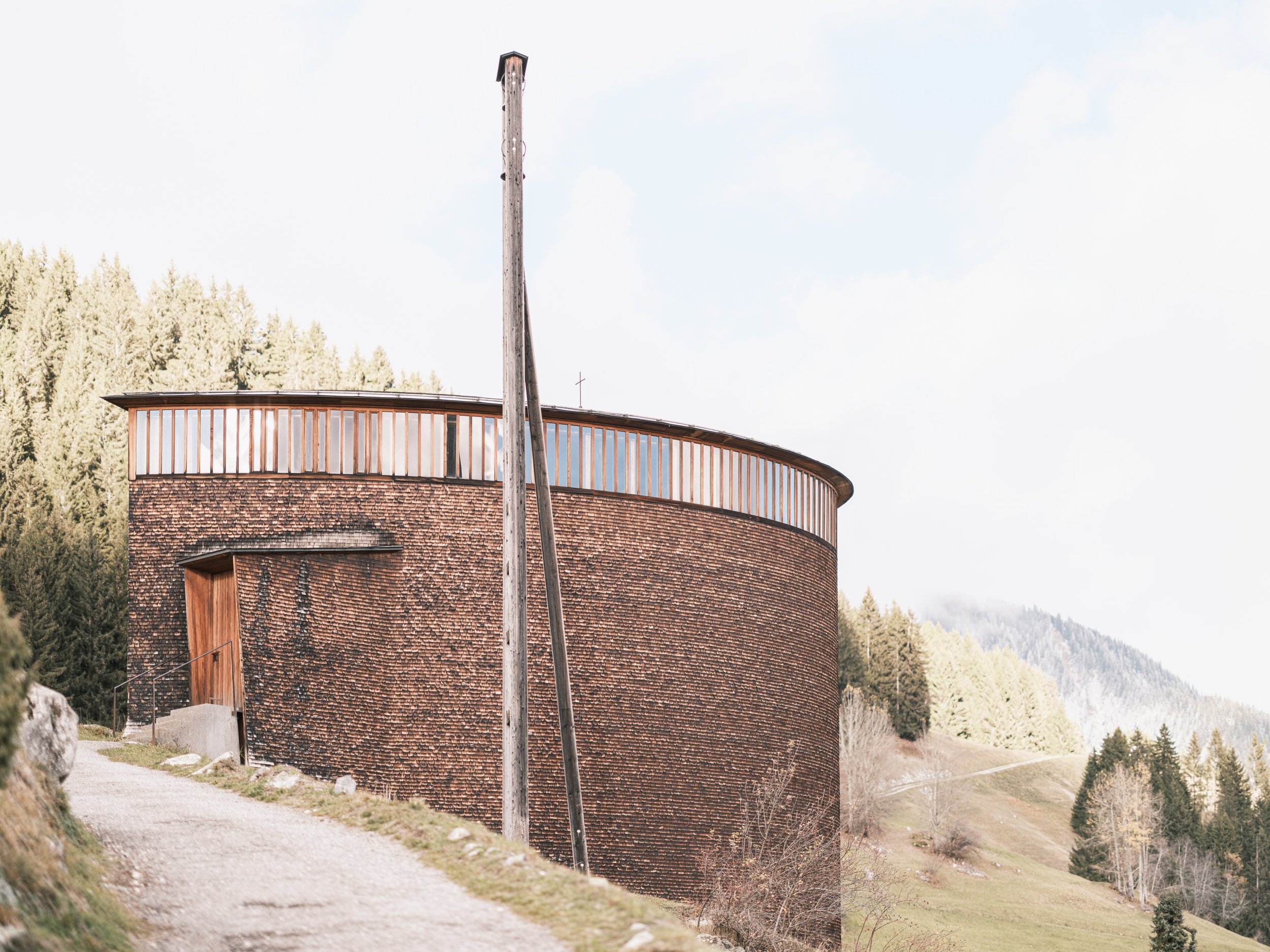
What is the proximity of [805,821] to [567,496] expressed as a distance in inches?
309

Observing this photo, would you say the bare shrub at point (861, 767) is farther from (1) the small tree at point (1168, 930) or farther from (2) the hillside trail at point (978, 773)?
(1) the small tree at point (1168, 930)

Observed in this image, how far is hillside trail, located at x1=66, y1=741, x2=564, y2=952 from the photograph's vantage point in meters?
8.16

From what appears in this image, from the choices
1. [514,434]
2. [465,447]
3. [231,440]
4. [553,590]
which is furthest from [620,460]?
[514,434]

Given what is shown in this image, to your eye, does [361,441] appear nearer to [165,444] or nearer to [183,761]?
[165,444]

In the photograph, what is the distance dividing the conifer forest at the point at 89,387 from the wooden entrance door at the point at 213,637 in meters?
15.3

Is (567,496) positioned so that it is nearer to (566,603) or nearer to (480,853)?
(566,603)

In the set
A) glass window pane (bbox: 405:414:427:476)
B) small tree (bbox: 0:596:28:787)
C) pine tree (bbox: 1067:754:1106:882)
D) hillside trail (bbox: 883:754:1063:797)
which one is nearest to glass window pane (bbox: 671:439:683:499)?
glass window pane (bbox: 405:414:427:476)

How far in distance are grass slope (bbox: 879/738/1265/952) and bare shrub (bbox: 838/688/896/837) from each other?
6.20 feet

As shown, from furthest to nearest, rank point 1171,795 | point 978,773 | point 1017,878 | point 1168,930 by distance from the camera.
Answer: point 978,773
point 1171,795
point 1017,878
point 1168,930

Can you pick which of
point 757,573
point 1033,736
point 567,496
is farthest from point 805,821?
point 1033,736

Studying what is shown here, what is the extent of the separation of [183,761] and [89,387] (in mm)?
37228

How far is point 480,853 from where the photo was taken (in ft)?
35.8

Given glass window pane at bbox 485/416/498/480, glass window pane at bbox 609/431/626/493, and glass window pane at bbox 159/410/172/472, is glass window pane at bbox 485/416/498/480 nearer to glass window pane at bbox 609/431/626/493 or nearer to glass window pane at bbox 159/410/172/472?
glass window pane at bbox 609/431/626/493

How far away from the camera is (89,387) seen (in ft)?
169
